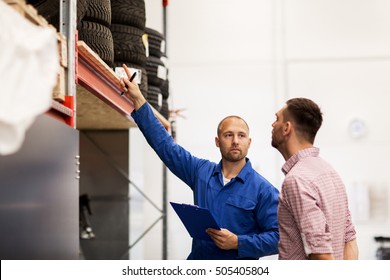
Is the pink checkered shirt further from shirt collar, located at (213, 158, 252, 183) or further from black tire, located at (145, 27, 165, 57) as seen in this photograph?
black tire, located at (145, 27, 165, 57)

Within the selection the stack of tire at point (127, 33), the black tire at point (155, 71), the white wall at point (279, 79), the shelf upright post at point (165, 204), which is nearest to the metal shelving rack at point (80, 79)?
the stack of tire at point (127, 33)

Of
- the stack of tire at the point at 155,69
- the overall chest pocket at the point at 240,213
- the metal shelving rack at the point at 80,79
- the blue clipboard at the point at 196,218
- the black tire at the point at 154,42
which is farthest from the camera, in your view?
the black tire at the point at 154,42

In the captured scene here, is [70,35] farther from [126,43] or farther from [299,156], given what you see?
[126,43]

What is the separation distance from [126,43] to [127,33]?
90 millimetres

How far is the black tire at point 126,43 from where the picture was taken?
509 centimetres

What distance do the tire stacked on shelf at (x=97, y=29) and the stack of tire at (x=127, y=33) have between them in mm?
688

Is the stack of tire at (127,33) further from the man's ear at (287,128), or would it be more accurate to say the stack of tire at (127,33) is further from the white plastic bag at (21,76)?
the white plastic bag at (21,76)

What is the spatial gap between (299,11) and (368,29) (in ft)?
3.08

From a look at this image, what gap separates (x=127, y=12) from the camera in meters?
5.14

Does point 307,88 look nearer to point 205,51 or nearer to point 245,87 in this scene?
point 245,87

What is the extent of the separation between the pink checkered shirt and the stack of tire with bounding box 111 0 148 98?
241 centimetres

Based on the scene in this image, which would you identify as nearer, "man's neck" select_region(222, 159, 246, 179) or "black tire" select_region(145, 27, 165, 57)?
"man's neck" select_region(222, 159, 246, 179)

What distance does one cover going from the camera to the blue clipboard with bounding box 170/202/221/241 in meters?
3.56

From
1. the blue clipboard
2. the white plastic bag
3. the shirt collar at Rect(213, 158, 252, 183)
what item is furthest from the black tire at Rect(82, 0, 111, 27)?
the white plastic bag
